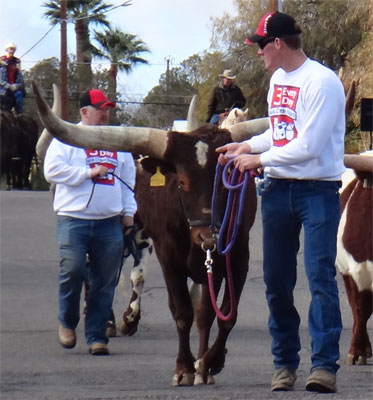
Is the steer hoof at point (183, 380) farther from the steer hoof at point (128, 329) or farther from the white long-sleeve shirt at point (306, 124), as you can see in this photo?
the steer hoof at point (128, 329)

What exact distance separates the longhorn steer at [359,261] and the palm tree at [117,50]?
153 ft

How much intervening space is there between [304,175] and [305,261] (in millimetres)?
492

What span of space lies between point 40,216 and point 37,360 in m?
11.8

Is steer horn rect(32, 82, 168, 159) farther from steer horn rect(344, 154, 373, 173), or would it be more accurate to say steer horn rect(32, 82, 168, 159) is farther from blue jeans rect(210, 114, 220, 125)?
blue jeans rect(210, 114, 220, 125)

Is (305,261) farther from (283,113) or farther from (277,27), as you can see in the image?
(277,27)

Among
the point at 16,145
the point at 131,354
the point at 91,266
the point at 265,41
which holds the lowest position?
the point at 131,354

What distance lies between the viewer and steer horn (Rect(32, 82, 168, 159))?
25.5ft

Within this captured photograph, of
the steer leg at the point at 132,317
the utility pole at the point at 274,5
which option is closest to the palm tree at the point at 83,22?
the utility pole at the point at 274,5

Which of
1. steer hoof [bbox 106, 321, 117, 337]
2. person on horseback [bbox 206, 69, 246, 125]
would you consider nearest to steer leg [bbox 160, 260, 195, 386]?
steer hoof [bbox 106, 321, 117, 337]

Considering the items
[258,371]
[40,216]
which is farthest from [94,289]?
[40,216]

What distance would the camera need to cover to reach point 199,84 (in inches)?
2169

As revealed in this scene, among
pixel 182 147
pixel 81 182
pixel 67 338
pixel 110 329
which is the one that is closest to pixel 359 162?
pixel 182 147

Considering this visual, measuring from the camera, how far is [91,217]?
9578mm

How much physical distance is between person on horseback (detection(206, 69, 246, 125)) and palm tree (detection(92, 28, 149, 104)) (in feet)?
110
